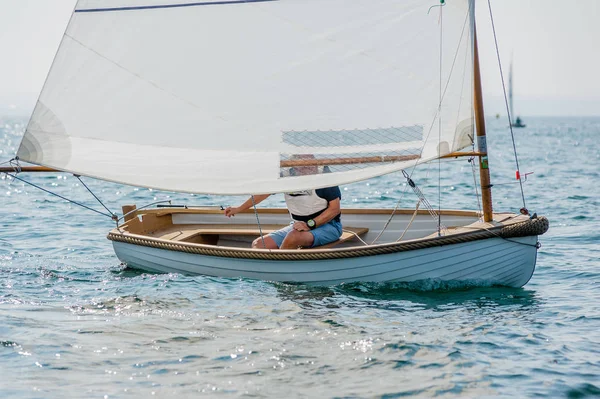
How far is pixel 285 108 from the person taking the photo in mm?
8375

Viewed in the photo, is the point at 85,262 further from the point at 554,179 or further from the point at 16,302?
the point at 554,179

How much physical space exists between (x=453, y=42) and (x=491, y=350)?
10.3ft

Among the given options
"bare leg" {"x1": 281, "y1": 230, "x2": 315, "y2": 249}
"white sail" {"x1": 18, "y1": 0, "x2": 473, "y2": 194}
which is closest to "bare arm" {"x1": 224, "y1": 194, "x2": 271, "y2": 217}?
"bare leg" {"x1": 281, "y1": 230, "x2": 315, "y2": 249}

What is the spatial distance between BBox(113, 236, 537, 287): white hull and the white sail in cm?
97

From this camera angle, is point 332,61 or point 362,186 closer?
point 332,61

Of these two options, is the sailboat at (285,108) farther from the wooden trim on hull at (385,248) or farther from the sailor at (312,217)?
the sailor at (312,217)

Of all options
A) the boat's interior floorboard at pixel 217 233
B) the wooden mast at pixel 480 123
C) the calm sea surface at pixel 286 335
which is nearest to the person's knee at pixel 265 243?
the calm sea surface at pixel 286 335

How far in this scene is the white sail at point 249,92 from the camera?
8094 mm

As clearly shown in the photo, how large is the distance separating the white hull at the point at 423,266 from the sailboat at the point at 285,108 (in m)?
0.01

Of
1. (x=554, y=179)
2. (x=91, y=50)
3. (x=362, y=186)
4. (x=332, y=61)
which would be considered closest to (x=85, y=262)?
(x=91, y=50)

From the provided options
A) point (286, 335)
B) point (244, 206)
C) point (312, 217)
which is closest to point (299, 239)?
point (312, 217)

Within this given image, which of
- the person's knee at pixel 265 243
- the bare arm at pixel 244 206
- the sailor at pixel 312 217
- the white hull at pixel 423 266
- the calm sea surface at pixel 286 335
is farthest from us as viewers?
the bare arm at pixel 244 206

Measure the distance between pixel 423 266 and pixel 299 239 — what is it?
1.43 meters

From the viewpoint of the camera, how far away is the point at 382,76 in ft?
26.8
